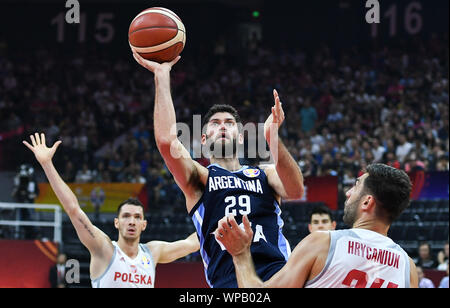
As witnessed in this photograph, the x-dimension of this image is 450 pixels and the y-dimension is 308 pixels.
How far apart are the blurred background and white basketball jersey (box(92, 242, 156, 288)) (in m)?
4.93

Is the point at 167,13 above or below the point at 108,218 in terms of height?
above

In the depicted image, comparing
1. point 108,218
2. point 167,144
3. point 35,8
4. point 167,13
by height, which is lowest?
point 108,218

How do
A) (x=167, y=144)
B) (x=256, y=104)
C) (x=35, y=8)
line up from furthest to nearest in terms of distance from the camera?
(x=35, y=8)
(x=256, y=104)
(x=167, y=144)

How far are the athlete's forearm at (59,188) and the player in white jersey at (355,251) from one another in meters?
2.27

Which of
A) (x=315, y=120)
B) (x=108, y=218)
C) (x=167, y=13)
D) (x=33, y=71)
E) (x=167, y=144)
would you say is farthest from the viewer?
(x=33, y=71)

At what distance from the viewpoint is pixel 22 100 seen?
65.1 ft

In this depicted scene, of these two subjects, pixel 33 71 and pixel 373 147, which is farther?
pixel 33 71

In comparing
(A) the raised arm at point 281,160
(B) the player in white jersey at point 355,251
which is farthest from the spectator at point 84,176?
(B) the player in white jersey at point 355,251

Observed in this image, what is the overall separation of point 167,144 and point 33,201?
11.1 meters

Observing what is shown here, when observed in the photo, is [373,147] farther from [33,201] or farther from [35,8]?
[35,8]

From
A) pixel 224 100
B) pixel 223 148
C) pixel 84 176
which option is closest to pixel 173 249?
pixel 223 148

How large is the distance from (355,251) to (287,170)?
100 centimetres

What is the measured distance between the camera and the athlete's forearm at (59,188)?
515 cm
